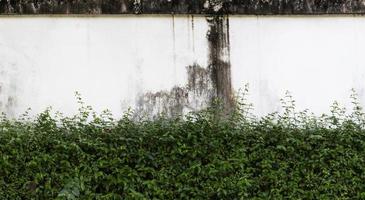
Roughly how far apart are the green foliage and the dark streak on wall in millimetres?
1206

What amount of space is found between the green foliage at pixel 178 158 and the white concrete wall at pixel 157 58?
361 mm

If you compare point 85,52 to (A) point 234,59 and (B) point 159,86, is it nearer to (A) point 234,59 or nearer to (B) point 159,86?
(B) point 159,86

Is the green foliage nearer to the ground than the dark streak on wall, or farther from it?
nearer to the ground

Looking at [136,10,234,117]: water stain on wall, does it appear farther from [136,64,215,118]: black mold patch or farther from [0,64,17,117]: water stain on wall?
[0,64,17,117]: water stain on wall

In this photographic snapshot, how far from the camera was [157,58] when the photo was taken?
27.5ft

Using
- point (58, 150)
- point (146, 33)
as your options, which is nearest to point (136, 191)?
point (58, 150)

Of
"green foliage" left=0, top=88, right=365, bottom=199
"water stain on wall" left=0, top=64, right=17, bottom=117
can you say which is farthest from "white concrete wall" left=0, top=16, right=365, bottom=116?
"green foliage" left=0, top=88, right=365, bottom=199

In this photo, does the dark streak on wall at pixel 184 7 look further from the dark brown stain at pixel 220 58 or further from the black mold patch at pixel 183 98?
the black mold patch at pixel 183 98

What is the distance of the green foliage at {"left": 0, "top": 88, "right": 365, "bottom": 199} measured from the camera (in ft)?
24.0

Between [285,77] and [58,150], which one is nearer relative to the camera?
[58,150]

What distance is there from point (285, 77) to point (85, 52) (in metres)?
2.28

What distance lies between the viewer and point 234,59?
8492 mm

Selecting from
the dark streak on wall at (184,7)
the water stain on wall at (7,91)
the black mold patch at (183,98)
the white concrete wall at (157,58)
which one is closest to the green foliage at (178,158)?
the water stain on wall at (7,91)

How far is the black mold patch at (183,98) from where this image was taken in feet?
27.1
